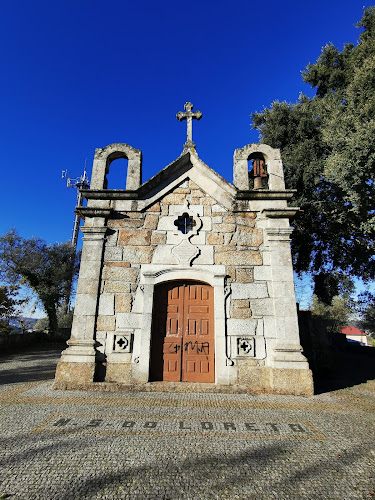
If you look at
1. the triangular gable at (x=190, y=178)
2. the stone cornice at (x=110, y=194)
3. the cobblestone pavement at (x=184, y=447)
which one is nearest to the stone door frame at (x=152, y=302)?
the cobblestone pavement at (x=184, y=447)

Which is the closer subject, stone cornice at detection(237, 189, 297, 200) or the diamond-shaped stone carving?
the diamond-shaped stone carving

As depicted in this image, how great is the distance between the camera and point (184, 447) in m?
3.04

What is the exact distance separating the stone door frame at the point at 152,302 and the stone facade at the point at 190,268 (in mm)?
21

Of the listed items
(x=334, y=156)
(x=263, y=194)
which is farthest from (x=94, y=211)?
(x=334, y=156)

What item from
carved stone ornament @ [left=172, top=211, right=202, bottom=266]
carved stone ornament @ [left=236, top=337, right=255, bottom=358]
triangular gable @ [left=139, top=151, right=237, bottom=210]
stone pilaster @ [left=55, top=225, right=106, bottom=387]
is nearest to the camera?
stone pilaster @ [left=55, top=225, right=106, bottom=387]

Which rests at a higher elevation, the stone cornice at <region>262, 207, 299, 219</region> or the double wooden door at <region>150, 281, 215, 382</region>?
the stone cornice at <region>262, 207, 299, 219</region>

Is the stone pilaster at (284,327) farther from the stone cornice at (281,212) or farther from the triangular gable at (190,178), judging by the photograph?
the triangular gable at (190,178)

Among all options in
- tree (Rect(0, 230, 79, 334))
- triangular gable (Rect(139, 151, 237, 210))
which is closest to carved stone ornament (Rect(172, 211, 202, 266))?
triangular gable (Rect(139, 151, 237, 210))

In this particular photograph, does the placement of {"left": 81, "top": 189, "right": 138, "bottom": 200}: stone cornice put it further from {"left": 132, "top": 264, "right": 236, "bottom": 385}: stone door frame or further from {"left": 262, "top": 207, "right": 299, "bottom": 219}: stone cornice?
{"left": 262, "top": 207, "right": 299, "bottom": 219}: stone cornice

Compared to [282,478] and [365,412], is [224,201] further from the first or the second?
[282,478]

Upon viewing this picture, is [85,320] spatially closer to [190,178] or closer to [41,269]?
[190,178]

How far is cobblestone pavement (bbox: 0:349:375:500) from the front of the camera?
7.52 feet

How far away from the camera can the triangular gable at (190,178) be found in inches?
268

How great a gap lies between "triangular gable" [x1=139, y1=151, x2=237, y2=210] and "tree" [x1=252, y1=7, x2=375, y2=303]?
4.34m
